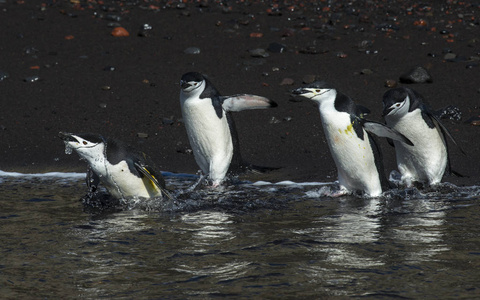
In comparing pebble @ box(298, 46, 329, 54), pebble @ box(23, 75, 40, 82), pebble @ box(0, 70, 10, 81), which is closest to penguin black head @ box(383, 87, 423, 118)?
pebble @ box(298, 46, 329, 54)

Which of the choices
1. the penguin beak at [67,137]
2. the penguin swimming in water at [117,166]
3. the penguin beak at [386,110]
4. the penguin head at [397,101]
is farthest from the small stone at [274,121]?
the penguin beak at [67,137]

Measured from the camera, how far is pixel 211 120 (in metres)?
5.98

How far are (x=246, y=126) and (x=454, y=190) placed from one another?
99.7 inches

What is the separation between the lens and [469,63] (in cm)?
854

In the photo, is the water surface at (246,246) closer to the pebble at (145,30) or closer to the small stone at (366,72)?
the small stone at (366,72)

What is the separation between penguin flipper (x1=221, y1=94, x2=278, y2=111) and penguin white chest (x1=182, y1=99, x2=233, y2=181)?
0.38 feet

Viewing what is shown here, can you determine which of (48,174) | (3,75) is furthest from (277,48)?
(48,174)

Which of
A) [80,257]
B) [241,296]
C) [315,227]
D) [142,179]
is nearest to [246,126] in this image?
[142,179]

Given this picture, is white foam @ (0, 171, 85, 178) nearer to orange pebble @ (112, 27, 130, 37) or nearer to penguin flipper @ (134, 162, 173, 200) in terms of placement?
penguin flipper @ (134, 162, 173, 200)

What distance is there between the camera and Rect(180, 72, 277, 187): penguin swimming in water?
596 centimetres

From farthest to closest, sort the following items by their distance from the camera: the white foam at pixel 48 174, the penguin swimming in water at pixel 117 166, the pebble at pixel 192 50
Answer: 1. the pebble at pixel 192 50
2. the white foam at pixel 48 174
3. the penguin swimming in water at pixel 117 166

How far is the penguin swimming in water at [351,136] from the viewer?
525cm

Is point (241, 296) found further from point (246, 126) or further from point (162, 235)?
point (246, 126)

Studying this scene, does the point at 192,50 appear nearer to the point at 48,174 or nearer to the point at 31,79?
the point at 31,79
